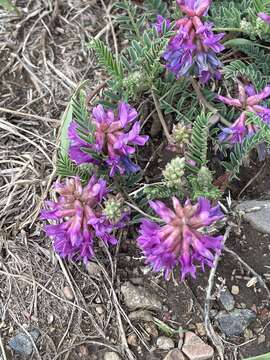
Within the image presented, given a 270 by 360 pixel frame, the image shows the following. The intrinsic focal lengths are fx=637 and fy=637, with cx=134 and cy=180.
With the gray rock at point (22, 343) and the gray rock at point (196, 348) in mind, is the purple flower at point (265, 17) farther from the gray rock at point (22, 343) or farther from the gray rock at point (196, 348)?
the gray rock at point (22, 343)

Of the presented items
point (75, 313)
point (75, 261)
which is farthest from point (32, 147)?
point (75, 313)

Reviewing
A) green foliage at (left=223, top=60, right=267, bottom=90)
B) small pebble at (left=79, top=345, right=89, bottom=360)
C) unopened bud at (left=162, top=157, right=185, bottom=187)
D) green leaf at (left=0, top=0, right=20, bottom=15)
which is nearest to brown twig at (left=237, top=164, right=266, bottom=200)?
green foliage at (left=223, top=60, right=267, bottom=90)

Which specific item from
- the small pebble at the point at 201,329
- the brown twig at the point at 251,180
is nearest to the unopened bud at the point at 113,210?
the small pebble at the point at 201,329

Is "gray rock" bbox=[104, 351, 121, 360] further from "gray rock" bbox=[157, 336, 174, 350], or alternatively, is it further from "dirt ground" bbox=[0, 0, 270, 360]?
"gray rock" bbox=[157, 336, 174, 350]

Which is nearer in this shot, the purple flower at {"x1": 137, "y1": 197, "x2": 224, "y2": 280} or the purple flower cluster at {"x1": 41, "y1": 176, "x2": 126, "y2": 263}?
the purple flower at {"x1": 137, "y1": 197, "x2": 224, "y2": 280}

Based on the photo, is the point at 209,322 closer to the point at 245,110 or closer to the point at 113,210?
the point at 113,210

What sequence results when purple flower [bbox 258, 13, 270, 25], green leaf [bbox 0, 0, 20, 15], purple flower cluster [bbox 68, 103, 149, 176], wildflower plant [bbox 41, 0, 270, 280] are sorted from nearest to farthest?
wildflower plant [bbox 41, 0, 270, 280]
purple flower cluster [bbox 68, 103, 149, 176]
purple flower [bbox 258, 13, 270, 25]
green leaf [bbox 0, 0, 20, 15]
